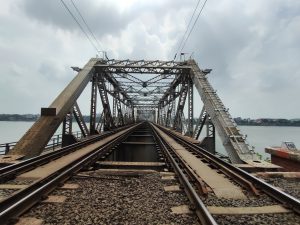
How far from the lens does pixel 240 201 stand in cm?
641

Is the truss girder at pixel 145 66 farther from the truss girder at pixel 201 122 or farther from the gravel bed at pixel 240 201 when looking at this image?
the gravel bed at pixel 240 201

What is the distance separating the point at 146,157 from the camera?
22188 millimetres

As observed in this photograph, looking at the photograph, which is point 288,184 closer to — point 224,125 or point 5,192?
point 5,192

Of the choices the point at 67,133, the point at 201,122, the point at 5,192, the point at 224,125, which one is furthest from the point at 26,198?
the point at 201,122

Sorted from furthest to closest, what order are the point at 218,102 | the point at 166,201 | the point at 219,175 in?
the point at 218,102
the point at 219,175
the point at 166,201

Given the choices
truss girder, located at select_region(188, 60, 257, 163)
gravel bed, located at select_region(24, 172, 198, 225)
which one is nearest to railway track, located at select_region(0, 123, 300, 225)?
gravel bed, located at select_region(24, 172, 198, 225)

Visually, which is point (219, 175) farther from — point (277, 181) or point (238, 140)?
point (238, 140)

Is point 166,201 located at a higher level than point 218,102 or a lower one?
lower

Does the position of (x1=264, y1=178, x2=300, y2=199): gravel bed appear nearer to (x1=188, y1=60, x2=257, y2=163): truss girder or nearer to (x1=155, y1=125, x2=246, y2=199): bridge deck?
(x1=155, y1=125, x2=246, y2=199): bridge deck

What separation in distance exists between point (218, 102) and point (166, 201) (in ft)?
47.4

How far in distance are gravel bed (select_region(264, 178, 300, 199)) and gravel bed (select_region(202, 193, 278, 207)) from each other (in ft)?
3.39

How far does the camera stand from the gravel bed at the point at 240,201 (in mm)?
6188

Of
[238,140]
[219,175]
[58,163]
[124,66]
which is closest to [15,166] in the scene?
[58,163]

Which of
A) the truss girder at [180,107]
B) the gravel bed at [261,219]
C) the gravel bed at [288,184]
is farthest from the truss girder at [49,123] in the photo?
the truss girder at [180,107]
